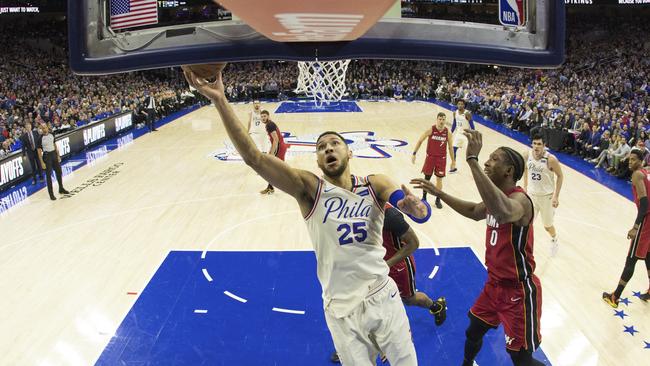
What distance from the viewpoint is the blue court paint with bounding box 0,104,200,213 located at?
33.9ft

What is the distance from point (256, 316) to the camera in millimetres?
5602

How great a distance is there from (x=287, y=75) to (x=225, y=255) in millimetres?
21063

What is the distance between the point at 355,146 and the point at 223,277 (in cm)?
930

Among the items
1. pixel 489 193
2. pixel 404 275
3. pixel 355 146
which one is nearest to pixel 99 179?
pixel 355 146

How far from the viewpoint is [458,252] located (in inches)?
286

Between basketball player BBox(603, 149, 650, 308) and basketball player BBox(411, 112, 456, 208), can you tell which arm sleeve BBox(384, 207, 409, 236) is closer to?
basketball player BBox(603, 149, 650, 308)

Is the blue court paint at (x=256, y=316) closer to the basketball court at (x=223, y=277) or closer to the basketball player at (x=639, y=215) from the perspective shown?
the basketball court at (x=223, y=277)

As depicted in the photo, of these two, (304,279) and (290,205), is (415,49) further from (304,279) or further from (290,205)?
(290,205)

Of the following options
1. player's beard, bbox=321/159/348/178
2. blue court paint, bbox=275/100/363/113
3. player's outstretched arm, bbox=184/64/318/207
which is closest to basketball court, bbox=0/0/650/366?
player's outstretched arm, bbox=184/64/318/207

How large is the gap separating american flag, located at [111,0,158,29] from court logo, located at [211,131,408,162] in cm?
1157

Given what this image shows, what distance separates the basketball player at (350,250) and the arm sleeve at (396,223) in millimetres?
1270

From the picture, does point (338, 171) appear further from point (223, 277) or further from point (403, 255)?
point (223, 277)

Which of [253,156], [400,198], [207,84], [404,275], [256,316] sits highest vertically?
[207,84]

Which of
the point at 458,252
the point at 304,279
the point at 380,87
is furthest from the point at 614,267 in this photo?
the point at 380,87
